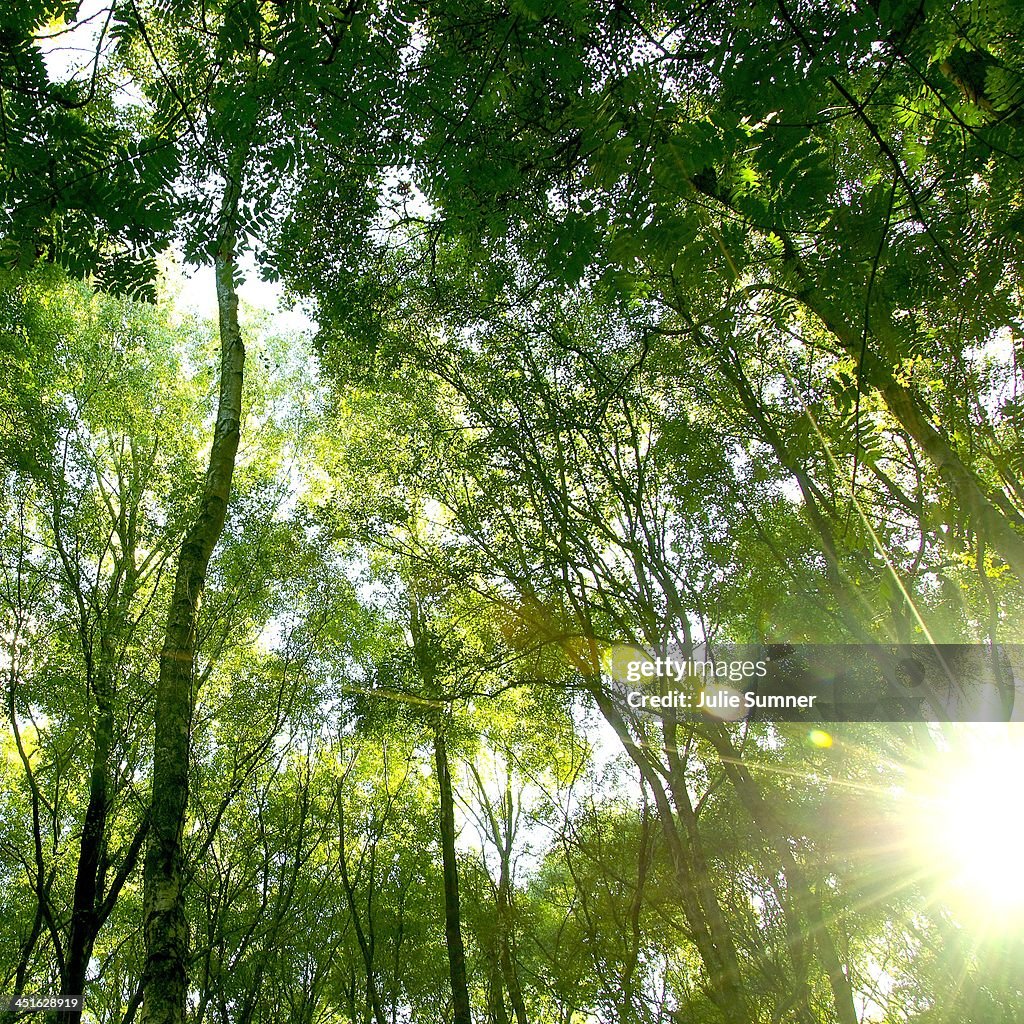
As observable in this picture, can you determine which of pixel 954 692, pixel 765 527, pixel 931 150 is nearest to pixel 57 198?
pixel 931 150

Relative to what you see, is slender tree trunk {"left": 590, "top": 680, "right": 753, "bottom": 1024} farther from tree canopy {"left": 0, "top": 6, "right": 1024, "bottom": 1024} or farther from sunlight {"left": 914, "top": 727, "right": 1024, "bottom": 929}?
sunlight {"left": 914, "top": 727, "right": 1024, "bottom": 929}

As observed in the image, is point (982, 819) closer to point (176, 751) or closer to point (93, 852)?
point (176, 751)

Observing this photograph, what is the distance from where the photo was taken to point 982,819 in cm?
459

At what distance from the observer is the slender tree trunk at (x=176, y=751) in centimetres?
272

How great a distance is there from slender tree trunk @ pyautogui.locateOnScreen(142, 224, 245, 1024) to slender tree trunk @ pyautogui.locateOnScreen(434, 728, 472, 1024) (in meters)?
3.75

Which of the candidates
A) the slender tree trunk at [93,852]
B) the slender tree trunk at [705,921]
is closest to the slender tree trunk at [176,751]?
the slender tree trunk at [93,852]

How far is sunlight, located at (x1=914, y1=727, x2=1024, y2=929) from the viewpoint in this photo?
4.25 metres

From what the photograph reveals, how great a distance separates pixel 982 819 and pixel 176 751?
572 centimetres

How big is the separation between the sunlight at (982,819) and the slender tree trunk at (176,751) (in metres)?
5.26

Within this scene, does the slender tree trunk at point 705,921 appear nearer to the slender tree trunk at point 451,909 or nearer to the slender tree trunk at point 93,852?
the slender tree trunk at point 451,909

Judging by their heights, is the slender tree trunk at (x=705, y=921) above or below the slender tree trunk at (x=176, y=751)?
below

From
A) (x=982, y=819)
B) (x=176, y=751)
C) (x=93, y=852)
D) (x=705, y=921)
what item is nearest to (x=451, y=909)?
(x=93, y=852)

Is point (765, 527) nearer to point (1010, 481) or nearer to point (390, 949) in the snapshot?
point (1010, 481)

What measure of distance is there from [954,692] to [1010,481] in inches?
63.8
